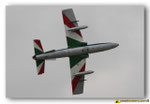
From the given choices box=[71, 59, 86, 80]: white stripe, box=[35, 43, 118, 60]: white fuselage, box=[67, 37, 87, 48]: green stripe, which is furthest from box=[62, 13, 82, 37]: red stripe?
box=[71, 59, 86, 80]: white stripe

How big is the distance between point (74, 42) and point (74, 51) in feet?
1.90

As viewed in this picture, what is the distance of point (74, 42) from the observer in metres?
13.6

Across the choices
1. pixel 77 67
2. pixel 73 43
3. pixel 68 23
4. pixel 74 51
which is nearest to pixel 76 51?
pixel 74 51

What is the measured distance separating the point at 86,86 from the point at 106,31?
248cm

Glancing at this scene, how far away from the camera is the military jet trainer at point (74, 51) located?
42.8 feet

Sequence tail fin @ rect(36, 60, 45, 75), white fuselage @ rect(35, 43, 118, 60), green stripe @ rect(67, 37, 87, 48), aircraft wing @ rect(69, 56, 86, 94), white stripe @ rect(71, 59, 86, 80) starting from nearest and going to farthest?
1. white fuselage @ rect(35, 43, 118, 60)
2. tail fin @ rect(36, 60, 45, 75)
3. green stripe @ rect(67, 37, 87, 48)
4. aircraft wing @ rect(69, 56, 86, 94)
5. white stripe @ rect(71, 59, 86, 80)

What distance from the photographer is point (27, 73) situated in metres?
12.5

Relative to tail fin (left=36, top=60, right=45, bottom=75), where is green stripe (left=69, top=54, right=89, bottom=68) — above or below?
above

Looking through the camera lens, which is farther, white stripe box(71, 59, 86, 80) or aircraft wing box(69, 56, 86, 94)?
white stripe box(71, 59, 86, 80)

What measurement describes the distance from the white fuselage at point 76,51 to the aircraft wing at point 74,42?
38 cm

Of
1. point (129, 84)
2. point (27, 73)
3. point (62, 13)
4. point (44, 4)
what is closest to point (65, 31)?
point (62, 13)

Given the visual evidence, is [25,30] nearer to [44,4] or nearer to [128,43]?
[44,4]

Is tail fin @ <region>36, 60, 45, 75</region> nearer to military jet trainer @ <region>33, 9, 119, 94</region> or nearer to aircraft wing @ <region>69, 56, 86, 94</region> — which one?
military jet trainer @ <region>33, 9, 119, 94</region>

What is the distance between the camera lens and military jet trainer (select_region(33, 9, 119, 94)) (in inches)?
514
